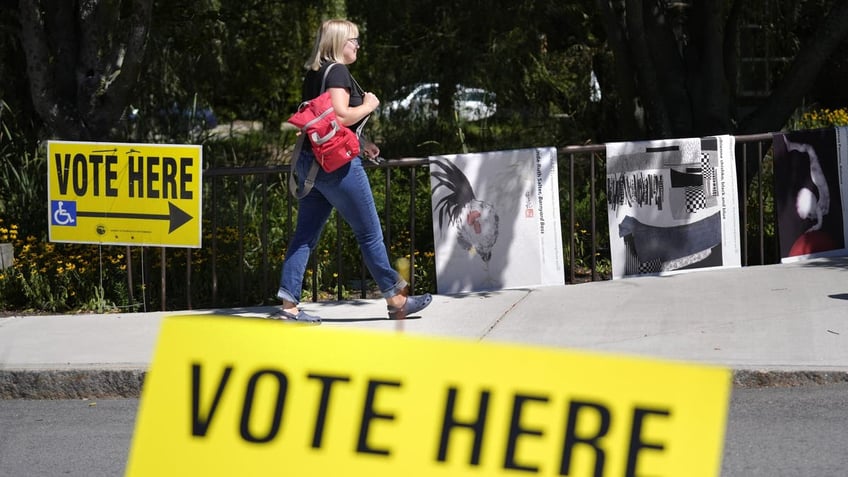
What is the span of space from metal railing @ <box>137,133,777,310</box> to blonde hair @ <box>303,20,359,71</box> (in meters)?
1.43

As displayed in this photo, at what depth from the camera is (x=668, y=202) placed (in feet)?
30.0

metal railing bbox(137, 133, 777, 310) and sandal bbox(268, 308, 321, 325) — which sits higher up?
metal railing bbox(137, 133, 777, 310)

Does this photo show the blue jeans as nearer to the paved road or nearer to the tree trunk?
the paved road

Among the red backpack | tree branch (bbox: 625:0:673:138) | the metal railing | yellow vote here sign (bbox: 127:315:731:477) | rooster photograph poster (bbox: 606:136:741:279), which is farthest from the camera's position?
tree branch (bbox: 625:0:673:138)

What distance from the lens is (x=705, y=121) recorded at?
37.2ft

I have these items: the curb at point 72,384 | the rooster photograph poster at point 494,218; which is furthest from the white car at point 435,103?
the curb at point 72,384

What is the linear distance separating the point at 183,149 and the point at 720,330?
3.78 metres

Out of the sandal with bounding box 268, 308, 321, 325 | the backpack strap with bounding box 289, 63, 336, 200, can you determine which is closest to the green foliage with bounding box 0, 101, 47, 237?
the sandal with bounding box 268, 308, 321, 325

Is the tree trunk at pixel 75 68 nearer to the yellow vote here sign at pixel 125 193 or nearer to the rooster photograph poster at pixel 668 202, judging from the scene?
the yellow vote here sign at pixel 125 193

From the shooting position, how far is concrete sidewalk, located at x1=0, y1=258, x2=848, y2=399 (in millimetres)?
6566

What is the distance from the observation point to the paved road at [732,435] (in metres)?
5.15

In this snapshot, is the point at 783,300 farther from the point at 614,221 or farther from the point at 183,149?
the point at 183,149

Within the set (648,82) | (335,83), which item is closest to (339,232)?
(335,83)

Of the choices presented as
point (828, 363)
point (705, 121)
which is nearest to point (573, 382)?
point (828, 363)
